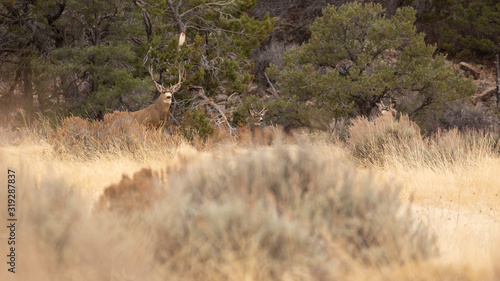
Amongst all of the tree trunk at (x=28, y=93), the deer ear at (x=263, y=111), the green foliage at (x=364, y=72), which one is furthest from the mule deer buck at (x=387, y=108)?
the tree trunk at (x=28, y=93)

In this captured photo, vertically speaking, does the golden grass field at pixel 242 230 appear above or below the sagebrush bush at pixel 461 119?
above

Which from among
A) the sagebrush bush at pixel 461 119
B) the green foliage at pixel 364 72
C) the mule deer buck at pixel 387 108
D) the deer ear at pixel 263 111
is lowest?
the sagebrush bush at pixel 461 119

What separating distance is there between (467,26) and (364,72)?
491 inches

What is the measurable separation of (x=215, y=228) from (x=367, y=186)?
118cm

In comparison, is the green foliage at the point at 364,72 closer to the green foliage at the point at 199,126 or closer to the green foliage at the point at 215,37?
the green foliage at the point at 199,126

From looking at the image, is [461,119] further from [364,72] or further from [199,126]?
[199,126]

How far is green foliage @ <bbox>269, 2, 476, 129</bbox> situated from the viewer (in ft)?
38.3

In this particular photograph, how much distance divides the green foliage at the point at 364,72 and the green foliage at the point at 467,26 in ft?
31.8

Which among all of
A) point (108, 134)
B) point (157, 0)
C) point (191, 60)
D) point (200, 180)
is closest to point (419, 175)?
point (200, 180)

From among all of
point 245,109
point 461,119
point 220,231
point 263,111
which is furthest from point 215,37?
point 220,231

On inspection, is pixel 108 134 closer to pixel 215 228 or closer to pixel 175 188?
pixel 175 188

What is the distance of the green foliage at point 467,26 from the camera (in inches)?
792

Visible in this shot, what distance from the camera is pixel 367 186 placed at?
10.3 ft

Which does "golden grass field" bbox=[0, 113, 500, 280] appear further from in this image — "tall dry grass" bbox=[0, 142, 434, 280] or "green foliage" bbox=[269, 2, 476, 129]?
"green foliage" bbox=[269, 2, 476, 129]
